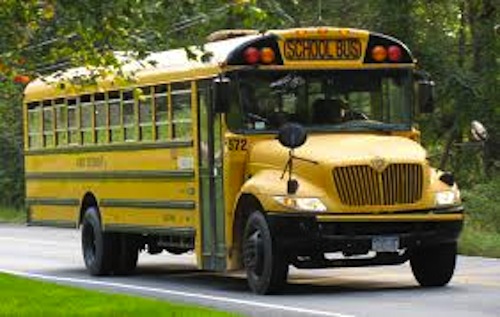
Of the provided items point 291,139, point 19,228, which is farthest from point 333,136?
point 19,228

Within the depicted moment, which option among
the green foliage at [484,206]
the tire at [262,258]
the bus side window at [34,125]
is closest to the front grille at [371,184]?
the tire at [262,258]

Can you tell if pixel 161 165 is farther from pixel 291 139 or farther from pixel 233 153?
pixel 291 139

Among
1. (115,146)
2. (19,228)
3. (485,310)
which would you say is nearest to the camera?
(485,310)

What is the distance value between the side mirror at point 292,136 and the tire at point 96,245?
5.15 meters

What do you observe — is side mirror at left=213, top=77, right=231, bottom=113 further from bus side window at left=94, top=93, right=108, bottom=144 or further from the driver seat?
bus side window at left=94, top=93, right=108, bottom=144

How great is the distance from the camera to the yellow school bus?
15398mm

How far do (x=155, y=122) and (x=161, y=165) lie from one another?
57 cm

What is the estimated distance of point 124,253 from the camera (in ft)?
65.9

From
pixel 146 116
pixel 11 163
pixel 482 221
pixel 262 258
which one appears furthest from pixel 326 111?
pixel 11 163

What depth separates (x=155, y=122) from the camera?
18422mm

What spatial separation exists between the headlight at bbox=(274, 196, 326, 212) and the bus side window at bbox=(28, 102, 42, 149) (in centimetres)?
765

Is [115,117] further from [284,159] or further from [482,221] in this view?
[482,221]

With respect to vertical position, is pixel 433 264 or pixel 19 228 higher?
pixel 433 264

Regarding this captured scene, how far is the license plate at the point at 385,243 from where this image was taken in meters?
15.4
